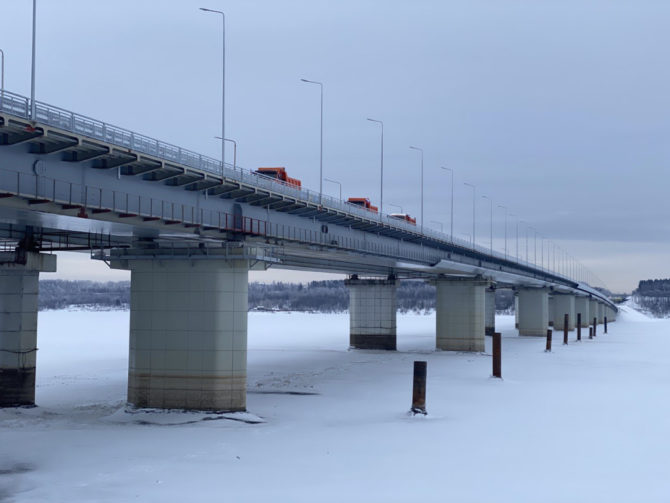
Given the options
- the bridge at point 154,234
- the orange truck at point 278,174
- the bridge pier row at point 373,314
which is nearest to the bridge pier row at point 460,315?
the bridge pier row at point 373,314

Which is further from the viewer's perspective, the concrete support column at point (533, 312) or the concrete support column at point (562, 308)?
the concrete support column at point (562, 308)

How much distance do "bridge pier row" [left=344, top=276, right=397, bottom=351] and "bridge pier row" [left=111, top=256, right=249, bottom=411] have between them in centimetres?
4966

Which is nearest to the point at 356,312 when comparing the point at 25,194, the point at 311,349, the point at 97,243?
the point at 311,349

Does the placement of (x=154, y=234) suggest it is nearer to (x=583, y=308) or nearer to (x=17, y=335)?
(x=17, y=335)

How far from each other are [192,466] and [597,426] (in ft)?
54.4

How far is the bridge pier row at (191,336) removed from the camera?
1396 inches

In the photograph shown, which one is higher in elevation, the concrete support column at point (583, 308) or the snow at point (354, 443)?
the concrete support column at point (583, 308)

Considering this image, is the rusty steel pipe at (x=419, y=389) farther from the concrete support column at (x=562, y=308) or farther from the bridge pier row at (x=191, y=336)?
the concrete support column at (x=562, y=308)

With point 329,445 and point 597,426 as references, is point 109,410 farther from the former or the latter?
point 597,426

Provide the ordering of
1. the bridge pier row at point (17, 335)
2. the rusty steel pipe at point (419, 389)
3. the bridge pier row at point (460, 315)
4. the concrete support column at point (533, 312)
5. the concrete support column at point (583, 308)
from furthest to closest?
the concrete support column at point (583, 308)
the concrete support column at point (533, 312)
the bridge pier row at point (460, 315)
the bridge pier row at point (17, 335)
the rusty steel pipe at point (419, 389)

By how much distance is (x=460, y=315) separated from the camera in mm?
82375

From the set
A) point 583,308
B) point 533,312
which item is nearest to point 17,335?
point 533,312

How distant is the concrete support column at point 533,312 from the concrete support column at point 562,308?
23.5 m

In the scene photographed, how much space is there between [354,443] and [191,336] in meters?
10.0
